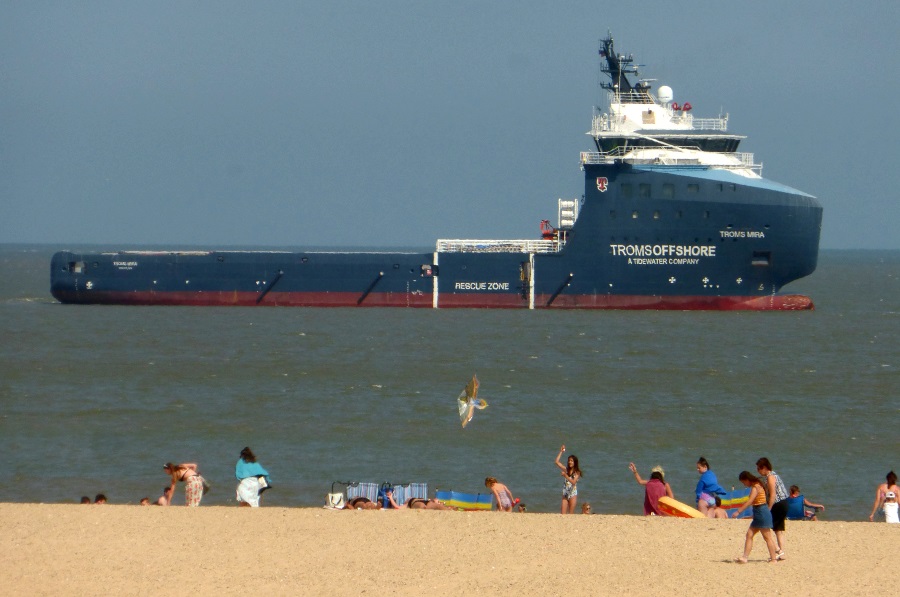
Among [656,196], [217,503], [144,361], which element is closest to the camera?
[217,503]

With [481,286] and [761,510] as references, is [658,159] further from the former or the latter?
[761,510]

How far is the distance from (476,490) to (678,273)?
95.1 ft

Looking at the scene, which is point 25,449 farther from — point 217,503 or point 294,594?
point 294,594

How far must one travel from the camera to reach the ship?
47344 mm

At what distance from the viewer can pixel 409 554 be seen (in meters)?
14.4

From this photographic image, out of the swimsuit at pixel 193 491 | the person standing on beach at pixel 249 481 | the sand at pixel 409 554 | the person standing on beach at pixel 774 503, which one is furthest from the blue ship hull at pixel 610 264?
the person standing on beach at pixel 774 503

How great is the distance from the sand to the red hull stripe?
32817 mm

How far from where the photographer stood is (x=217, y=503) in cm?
1972

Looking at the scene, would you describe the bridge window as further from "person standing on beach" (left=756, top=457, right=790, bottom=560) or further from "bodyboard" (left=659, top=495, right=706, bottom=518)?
"person standing on beach" (left=756, top=457, right=790, bottom=560)

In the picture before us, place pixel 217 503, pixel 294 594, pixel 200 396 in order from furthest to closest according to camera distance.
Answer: pixel 200 396, pixel 217 503, pixel 294 594

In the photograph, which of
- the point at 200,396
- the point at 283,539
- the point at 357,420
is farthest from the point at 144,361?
the point at 283,539

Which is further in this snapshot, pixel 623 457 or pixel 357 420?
pixel 357 420

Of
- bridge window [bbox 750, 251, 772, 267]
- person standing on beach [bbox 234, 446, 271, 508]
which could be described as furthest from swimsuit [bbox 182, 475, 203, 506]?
bridge window [bbox 750, 251, 772, 267]

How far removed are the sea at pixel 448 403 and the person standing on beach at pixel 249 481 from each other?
230 centimetres
